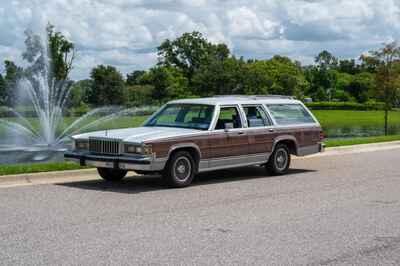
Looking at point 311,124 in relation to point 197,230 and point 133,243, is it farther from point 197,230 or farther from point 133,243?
point 133,243

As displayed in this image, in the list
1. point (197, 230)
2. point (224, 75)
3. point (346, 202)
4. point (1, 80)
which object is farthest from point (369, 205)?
point (224, 75)

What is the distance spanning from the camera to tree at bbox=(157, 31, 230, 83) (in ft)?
358

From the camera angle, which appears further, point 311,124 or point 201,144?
point 311,124

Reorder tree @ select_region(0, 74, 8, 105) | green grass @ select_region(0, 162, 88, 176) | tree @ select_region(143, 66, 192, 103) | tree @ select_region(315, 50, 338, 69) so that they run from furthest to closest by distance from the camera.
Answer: tree @ select_region(315, 50, 338, 69), tree @ select_region(143, 66, 192, 103), tree @ select_region(0, 74, 8, 105), green grass @ select_region(0, 162, 88, 176)

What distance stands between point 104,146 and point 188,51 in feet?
323

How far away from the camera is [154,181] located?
45.3ft

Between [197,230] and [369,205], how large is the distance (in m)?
3.44

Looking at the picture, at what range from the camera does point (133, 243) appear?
8023 mm

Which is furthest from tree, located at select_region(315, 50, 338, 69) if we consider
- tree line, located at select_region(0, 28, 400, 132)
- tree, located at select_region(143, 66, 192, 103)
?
tree, located at select_region(143, 66, 192, 103)

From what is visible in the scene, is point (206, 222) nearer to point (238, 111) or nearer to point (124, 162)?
point (124, 162)

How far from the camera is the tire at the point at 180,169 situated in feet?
40.8

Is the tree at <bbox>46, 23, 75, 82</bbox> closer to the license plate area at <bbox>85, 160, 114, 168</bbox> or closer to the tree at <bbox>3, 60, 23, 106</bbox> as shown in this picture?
the tree at <bbox>3, 60, 23, 106</bbox>

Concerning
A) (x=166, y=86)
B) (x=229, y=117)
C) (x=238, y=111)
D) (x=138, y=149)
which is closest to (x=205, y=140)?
(x=229, y=117)

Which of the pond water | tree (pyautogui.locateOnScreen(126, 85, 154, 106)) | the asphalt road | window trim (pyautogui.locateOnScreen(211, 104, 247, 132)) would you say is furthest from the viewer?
tree (pyautogui.locateOnScreen(126, 85, 154, 106))
